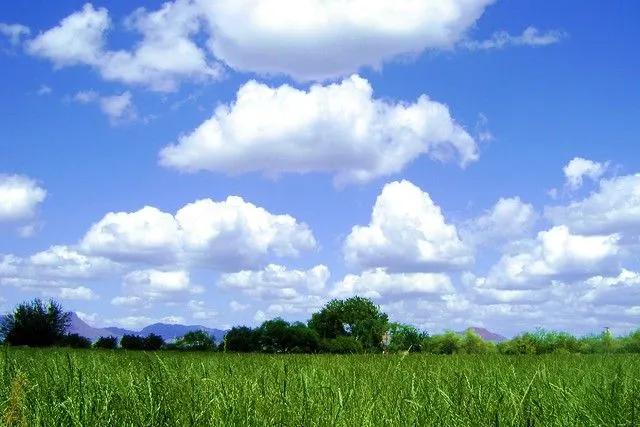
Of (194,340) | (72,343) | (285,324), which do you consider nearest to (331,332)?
(285,324)

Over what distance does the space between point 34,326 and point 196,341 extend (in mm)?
12554

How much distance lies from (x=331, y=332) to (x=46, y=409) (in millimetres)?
29040

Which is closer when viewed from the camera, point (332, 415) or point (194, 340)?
point (332, 415)

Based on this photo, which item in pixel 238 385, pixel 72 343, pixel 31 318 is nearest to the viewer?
pixel 238 385

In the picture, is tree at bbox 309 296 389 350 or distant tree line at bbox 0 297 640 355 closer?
distant tree line at bbox 0 297 640 355

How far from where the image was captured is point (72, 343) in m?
24.9

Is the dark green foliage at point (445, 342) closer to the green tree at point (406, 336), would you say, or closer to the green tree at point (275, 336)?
the green tree at point (406, 336)

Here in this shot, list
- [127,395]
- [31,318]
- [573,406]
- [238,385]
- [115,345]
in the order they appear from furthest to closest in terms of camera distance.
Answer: [31,318] < [115,345] < [238,385] < [127,395] < [573,406]

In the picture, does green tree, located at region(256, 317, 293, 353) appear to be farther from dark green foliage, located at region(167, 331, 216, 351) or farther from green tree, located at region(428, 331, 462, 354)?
green tree, located at region(428, 331, 462, 354)

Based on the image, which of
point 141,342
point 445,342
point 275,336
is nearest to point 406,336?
point 445,342

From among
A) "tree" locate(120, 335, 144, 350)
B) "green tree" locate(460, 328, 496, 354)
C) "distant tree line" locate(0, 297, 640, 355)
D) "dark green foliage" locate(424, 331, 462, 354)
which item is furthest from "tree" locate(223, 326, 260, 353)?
"green tree" locate(460, 328, 496, 354)

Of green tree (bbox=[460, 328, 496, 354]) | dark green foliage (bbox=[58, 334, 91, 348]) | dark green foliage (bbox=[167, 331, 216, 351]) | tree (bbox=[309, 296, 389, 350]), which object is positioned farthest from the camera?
tree (bbox=[309, 296, 389, 350])

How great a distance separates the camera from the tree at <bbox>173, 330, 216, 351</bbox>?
56.9 feet

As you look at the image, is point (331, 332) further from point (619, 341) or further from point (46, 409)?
point (46, 409)
